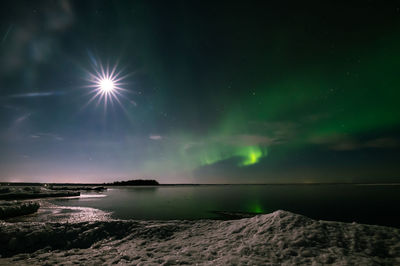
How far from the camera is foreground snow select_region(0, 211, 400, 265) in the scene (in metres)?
8.22

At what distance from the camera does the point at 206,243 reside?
10.8 metres

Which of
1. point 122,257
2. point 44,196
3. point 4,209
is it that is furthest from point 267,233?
point 44,196

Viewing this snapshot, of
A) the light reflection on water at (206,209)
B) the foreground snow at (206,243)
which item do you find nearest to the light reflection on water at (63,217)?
the light reflection on water at (206,209)

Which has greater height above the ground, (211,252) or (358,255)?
(358,255)

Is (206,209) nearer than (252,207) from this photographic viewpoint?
Yes

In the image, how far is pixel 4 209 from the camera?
2639 cm

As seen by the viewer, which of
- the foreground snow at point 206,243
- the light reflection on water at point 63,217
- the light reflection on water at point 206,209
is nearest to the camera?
Result: the foreground snow at point 206,243

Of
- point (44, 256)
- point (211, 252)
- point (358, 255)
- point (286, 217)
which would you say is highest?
point (286, 217)

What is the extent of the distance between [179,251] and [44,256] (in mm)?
7476

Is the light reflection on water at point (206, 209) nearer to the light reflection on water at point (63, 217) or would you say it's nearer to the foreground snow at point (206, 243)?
the light reflection on water at point (63, 217)

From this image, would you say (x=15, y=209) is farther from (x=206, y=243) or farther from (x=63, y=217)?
(x=206, y=243)

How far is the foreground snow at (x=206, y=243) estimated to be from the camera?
822 centimetres

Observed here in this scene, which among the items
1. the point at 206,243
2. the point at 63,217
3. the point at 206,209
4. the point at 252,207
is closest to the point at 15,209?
the point at 63,217

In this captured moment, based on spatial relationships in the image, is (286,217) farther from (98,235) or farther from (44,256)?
(44,256)
